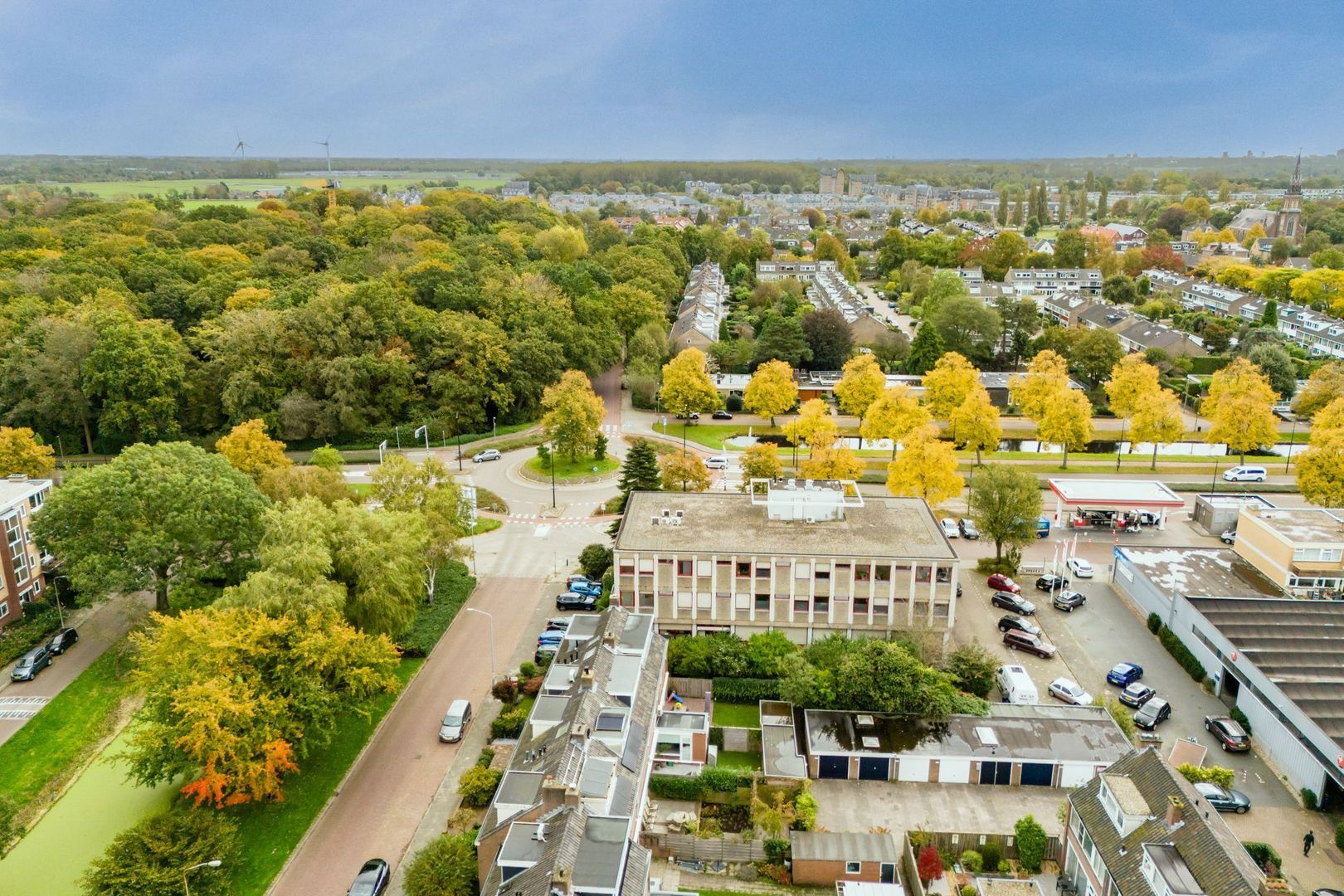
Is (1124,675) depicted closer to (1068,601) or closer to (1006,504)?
(1068,601)

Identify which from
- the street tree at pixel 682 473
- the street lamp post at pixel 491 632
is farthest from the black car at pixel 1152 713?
the street lamp post at pixel 491 632

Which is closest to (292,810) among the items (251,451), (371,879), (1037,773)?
(371,879)

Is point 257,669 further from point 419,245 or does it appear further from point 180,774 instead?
point 419,245

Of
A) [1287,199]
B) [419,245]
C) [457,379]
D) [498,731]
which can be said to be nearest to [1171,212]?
[1287,199]

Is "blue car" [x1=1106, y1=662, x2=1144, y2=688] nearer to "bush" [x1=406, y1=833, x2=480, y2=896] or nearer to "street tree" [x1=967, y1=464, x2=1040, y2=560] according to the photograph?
"street tree" [x1=967, y1=464, x2=1040, y2=560]

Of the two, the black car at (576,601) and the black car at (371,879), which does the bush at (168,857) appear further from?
the black car at (576,601)
